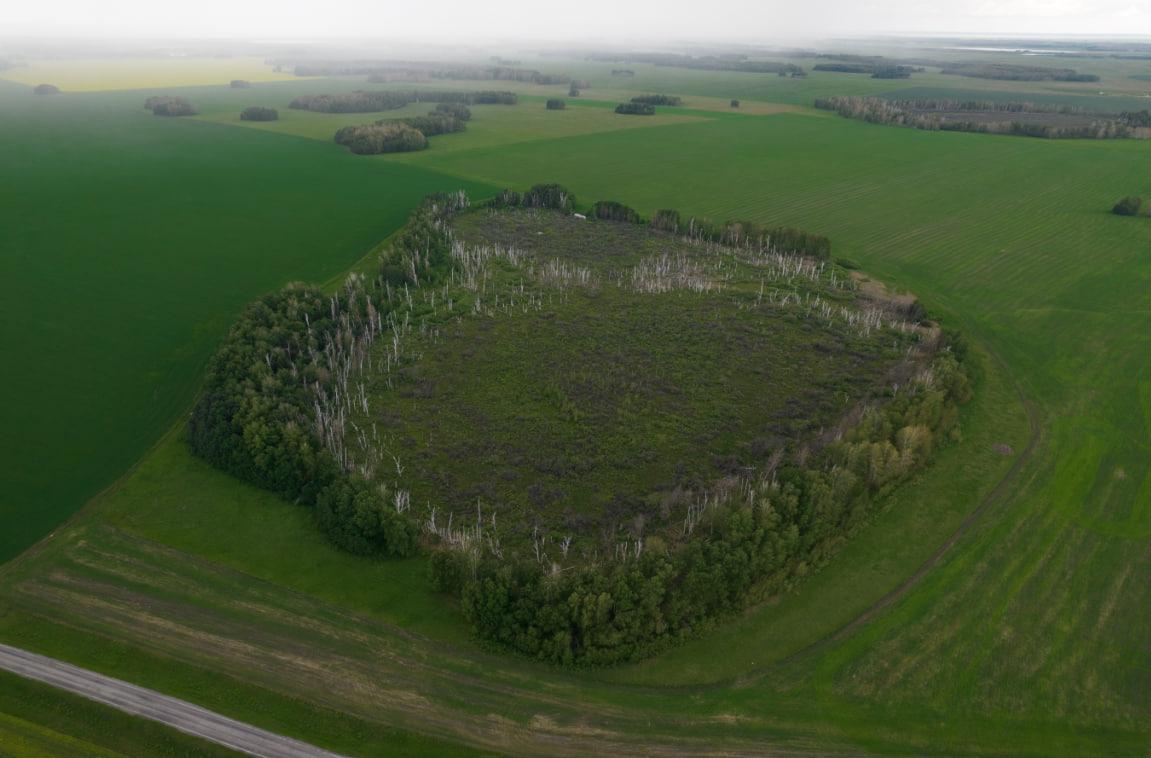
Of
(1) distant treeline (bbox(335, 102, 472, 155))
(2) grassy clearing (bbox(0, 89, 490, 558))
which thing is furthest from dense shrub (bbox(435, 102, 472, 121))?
(2) grassy clearing (bbox(0, 89, 490, 558))

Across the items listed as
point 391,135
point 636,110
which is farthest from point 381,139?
point 636,110

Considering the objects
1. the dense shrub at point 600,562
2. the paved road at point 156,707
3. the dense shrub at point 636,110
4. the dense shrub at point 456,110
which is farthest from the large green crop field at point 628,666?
the dense shrub at point 636,110

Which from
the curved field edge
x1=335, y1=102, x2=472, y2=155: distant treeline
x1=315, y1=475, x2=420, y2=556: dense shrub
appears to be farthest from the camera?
x1=335, y1=102, x2=472, y2=155: distant treeline

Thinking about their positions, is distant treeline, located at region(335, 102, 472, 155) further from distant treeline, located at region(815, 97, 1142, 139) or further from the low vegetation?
distant treeline, located at region(815, 97, 1142, 139)

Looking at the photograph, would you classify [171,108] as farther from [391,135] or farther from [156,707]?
[156,707]

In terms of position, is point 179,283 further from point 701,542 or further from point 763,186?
point 763,186
